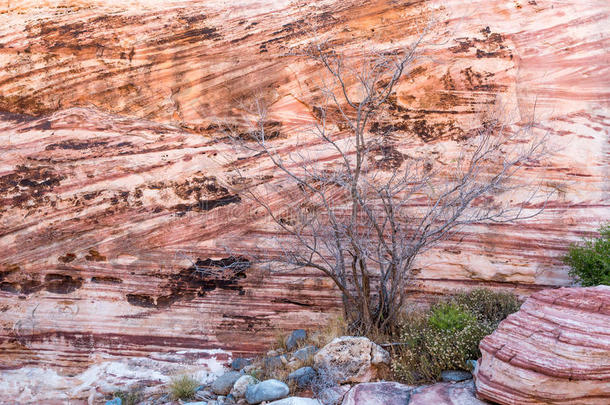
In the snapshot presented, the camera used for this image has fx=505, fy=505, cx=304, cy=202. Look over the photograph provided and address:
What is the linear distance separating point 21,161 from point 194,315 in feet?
11.3

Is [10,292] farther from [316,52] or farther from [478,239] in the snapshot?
[478,239]

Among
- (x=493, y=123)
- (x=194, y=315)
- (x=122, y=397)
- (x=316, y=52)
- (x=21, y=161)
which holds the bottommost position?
(x=122, y=397)

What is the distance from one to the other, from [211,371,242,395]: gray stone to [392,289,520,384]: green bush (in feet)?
6.10

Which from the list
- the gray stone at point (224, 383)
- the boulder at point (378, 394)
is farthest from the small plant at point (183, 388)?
the boulder at point (378, 394)

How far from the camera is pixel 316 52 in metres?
7.64

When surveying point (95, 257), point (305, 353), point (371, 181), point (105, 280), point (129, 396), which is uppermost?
point (371, 181)

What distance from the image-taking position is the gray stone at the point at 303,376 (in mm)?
5418

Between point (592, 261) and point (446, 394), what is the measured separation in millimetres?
2751

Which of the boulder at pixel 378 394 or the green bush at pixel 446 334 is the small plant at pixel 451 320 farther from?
the boulder at pixel 378 394

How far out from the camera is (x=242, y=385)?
5555 millimetres

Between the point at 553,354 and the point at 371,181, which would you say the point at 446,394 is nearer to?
the point at 553,354

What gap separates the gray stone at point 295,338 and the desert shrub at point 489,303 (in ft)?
6.50

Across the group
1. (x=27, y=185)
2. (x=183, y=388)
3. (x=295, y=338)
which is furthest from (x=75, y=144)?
(x=295, y=338)

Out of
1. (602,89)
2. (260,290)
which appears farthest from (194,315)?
(602,89)
